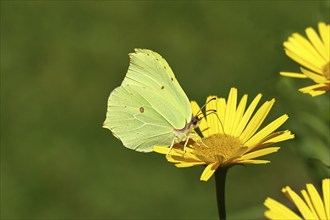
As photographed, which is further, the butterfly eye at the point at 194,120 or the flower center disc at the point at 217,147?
the butterfly eye at the point at 194,120

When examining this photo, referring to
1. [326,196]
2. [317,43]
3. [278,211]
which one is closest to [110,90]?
[317,43]

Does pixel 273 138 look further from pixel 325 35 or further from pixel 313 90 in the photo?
pixel 325 35

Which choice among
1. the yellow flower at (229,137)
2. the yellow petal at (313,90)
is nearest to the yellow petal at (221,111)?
the yellow flower at (229,137)

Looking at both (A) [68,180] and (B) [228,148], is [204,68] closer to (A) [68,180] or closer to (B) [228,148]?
(A) [68,180]

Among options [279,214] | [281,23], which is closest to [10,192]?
[281,23]

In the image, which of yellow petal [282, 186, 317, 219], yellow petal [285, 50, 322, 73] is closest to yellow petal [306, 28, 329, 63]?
yellow petal [285, 50, 322, 73]

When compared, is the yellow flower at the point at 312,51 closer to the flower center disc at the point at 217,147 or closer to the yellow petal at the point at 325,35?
the yellow petal at the point at 325,35

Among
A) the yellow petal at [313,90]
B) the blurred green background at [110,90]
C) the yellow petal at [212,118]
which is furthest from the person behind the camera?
the blurred green background at [110,90]

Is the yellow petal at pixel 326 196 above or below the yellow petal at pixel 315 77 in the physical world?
below
